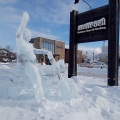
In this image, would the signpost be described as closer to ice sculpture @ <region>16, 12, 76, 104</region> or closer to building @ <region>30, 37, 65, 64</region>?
ice sculpture @ <region>16, 12, 76, 104</region>

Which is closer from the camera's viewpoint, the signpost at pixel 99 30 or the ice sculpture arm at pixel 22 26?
the ice sculpture arm at pixel 22 26

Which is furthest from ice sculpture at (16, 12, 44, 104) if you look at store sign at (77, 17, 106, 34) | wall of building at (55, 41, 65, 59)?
wall of building at (55, 41, 65, 59)

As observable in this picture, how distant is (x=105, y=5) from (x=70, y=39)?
2.90 m

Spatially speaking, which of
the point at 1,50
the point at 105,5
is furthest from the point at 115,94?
the point at 1,50

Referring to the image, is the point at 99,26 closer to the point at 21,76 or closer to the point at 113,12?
the point at 113,12

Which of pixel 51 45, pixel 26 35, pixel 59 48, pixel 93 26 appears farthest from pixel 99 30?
pixel 59 48

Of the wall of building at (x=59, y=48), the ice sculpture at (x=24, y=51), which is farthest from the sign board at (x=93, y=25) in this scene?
the wall of building at (x=59, y=48)

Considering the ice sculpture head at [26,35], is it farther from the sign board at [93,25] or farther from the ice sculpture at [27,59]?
the sign board at [93,25]

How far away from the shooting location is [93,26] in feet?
32.3

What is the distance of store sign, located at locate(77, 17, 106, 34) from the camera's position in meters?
9.26

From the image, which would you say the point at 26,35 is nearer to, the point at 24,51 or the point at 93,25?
the point at 24,51

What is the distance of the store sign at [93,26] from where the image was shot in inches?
365

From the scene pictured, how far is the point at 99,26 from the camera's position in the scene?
9477mm

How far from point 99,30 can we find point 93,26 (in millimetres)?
452
